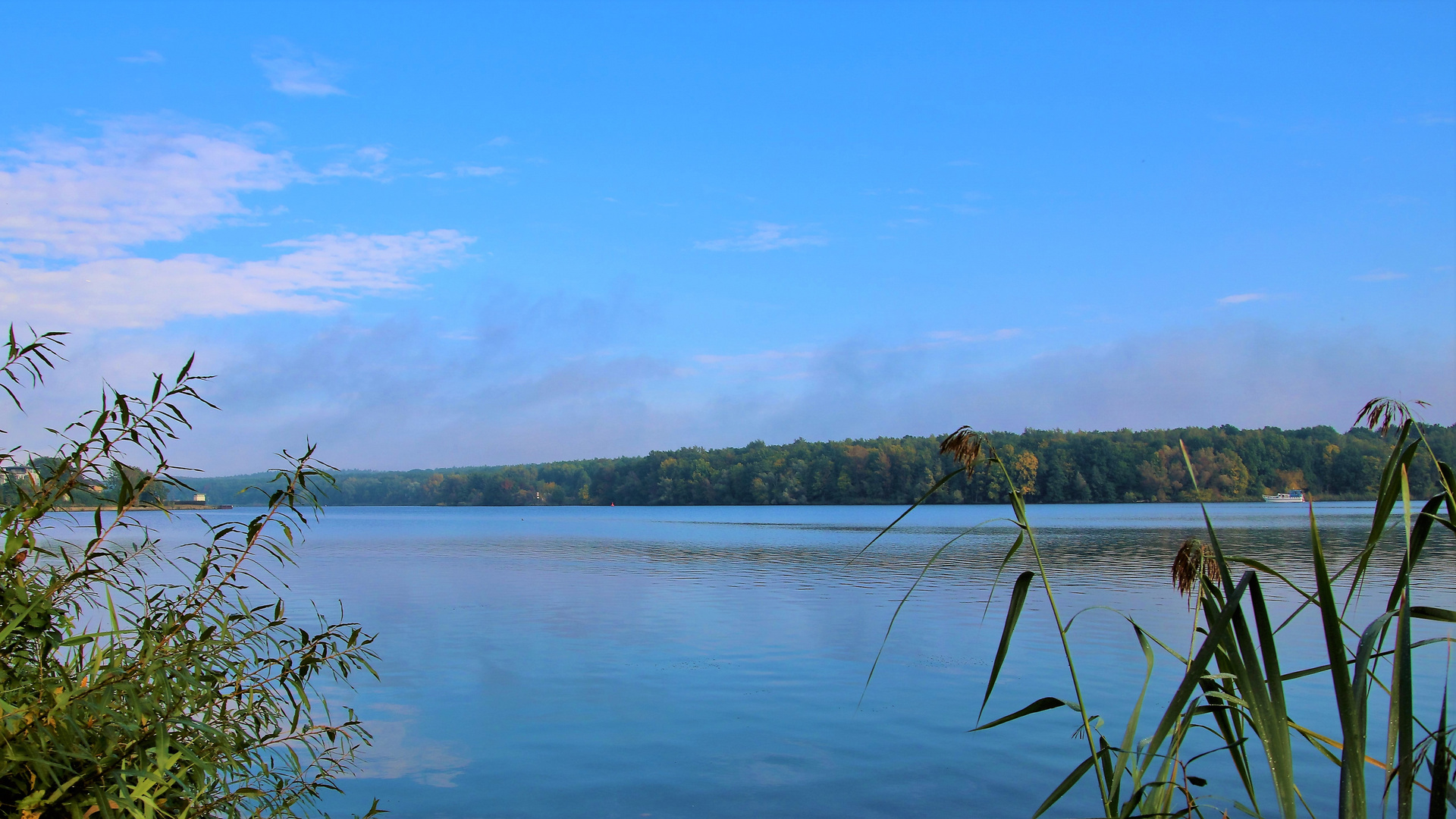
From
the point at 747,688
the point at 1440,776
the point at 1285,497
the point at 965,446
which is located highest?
the point at 965,446

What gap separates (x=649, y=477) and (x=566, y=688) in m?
128

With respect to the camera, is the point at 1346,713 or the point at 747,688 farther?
the point at 747,688

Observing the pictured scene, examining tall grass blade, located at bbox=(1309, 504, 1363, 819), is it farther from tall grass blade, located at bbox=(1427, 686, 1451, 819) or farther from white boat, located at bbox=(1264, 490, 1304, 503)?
white boat, located at bbox=(1264, 490, 1304, 503)

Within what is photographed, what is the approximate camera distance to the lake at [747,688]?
797cm

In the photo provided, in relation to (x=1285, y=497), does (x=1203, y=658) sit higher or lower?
higher

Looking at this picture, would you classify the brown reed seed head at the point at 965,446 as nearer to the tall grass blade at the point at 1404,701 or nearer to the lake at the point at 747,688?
the tall grass blade at the point at 1404,701

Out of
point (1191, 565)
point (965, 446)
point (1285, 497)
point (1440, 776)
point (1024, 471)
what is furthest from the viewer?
point (1285, 497)

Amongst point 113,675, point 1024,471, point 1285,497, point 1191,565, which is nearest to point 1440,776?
point 1191,565

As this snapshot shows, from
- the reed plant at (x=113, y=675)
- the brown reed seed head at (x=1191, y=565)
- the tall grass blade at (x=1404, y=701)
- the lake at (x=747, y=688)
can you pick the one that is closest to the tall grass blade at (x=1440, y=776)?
the tall grass blade at (x=1404, y=701)

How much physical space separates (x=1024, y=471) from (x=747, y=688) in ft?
275

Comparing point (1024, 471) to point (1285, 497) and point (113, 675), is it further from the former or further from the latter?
point (113, 675)

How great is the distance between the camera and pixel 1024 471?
298 ft

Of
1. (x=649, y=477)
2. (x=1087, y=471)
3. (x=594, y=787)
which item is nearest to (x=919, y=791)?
(x=594, y=787)

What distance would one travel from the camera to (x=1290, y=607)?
57.3ft
